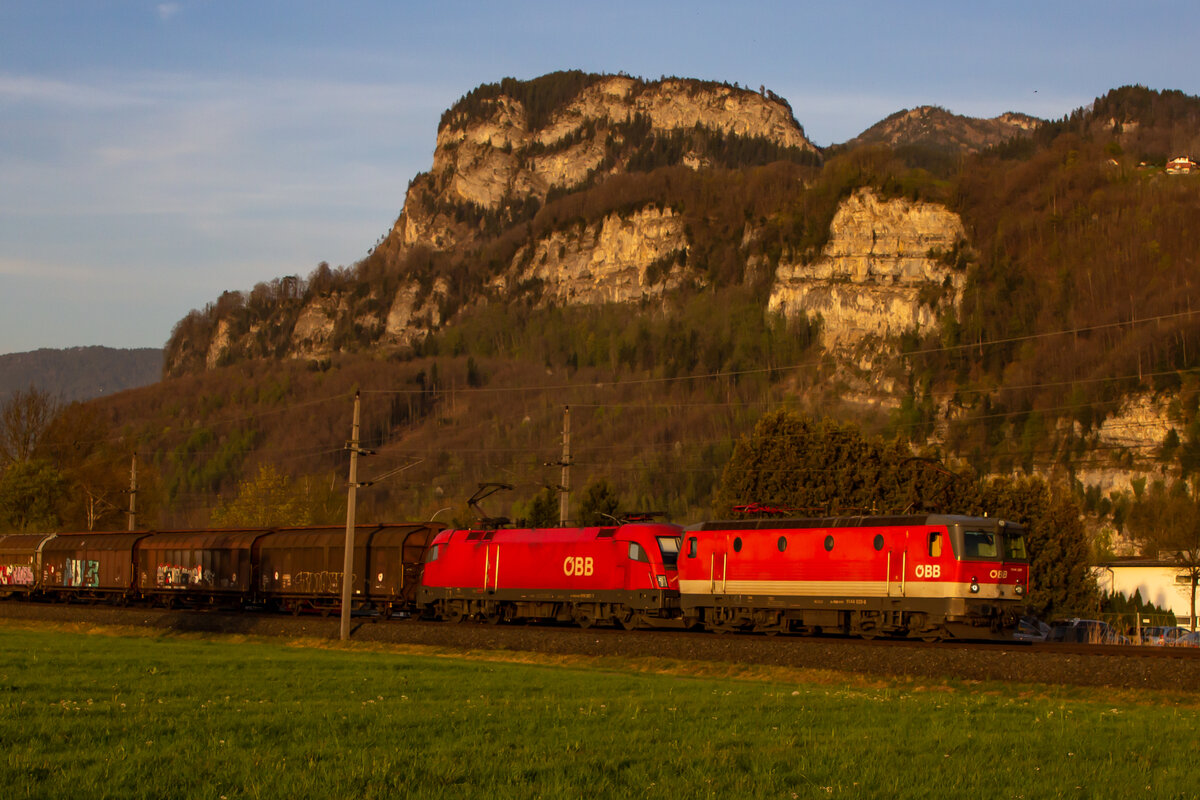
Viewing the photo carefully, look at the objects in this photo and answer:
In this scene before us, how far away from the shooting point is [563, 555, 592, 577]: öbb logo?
45938 millimetres

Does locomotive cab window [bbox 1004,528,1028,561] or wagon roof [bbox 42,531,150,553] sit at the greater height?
locomotive cab window [bbox 1004,528,1028,561]

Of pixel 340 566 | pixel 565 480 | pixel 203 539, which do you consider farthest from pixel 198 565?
pixel 565 480

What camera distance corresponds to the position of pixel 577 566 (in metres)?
46.4

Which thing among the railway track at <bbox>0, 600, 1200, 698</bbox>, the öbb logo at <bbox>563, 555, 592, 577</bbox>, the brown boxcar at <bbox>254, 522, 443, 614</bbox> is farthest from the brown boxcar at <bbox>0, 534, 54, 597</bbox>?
the öbb logo at <bbox>563, 555, 592, 577</bbox>

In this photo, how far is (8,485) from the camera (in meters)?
93.9

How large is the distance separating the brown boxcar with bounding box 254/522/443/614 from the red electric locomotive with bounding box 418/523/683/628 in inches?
58.0

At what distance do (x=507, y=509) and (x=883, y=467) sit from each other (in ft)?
312

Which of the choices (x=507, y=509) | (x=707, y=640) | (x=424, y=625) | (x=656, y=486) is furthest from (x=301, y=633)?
(x=656, y=486)

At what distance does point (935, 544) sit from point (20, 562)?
61.2 metres

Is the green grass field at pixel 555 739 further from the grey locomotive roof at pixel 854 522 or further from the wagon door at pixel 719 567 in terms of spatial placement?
the wagon door at pixel 719 567

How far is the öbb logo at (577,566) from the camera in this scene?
1809 inches

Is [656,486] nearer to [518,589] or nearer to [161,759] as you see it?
[518,589]

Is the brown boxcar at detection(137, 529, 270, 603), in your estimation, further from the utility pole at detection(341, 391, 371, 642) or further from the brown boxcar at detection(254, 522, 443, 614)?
the utility pole at detection(341, 391, 371, 642)

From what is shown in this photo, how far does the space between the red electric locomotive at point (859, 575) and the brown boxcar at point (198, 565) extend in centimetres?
2767
